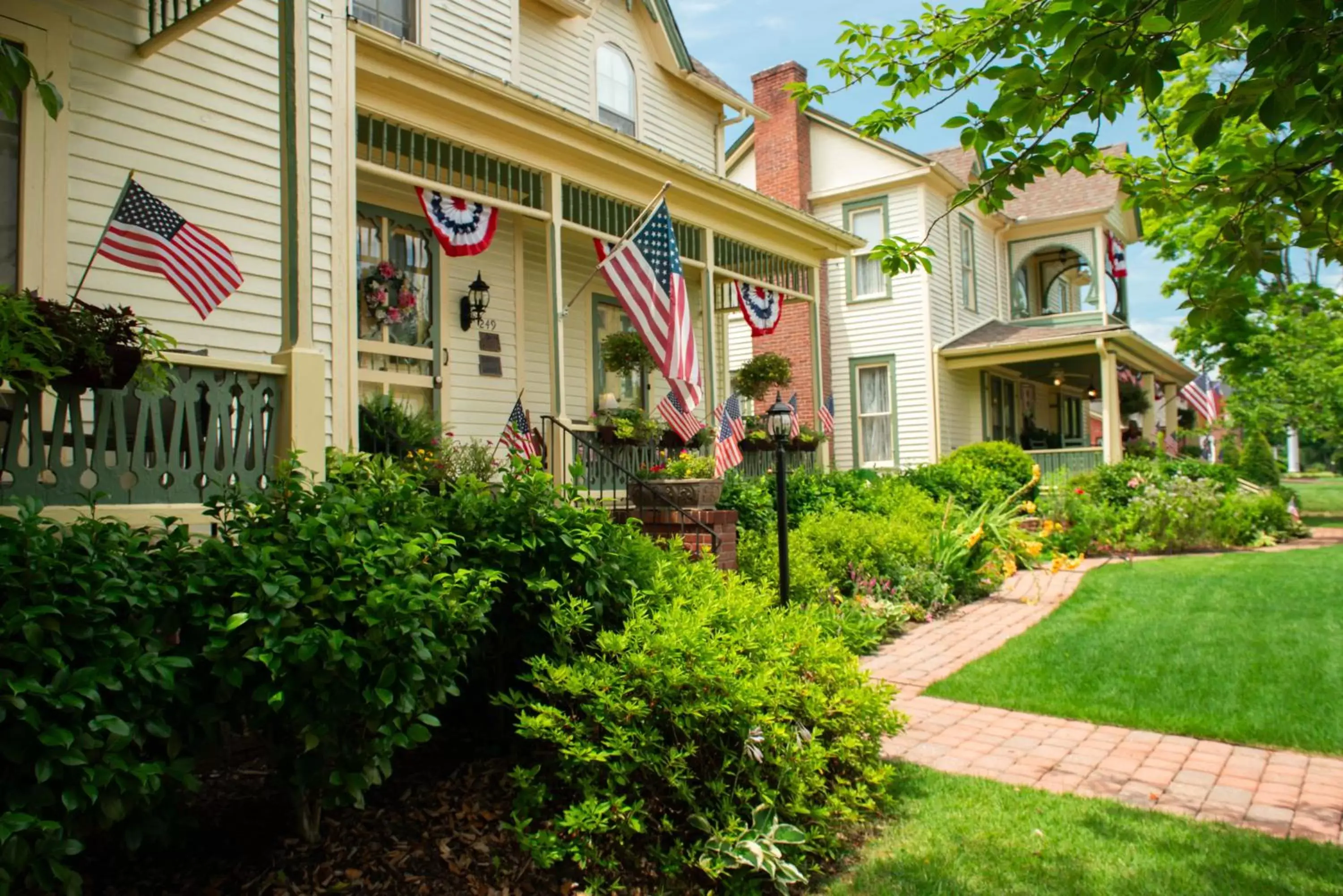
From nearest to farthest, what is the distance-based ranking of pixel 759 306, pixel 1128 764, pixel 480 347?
pixel 1128 764 < pixel 480 347 < pixel 759 306

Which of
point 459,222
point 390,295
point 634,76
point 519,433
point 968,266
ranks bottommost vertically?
point 519,433

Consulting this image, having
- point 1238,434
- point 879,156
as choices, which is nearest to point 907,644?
point 879,156

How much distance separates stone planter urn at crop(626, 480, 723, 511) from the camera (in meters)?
8.12

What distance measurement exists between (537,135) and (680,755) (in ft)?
22.8

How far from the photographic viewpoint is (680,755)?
373 centimetres

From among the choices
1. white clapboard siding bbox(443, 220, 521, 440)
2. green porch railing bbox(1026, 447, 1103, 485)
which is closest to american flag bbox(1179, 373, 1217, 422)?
green porch railing bbox(1026, 447, 1103, 485)

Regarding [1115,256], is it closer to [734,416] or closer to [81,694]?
[734,416]

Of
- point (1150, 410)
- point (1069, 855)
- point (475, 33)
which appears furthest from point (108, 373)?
point (1150, 410)

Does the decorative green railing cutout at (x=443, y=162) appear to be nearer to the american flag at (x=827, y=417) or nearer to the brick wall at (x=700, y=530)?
the brick wall at (x=700, y=530)

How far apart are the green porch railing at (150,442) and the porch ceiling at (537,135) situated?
3.92 metres

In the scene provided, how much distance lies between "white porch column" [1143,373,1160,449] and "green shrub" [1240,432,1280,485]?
7.39 feet

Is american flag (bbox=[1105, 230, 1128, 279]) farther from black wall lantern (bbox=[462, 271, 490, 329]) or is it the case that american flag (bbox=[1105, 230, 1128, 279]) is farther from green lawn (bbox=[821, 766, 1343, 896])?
green lawn (bbox=[821, 766, 1343, 896])

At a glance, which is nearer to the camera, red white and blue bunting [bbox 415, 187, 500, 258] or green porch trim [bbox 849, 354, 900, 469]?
red white and blue bunting [bbox 415, 187, 500, 258]

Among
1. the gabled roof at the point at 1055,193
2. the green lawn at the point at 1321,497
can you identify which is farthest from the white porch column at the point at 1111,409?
the green lawn at the point at 1321,497
